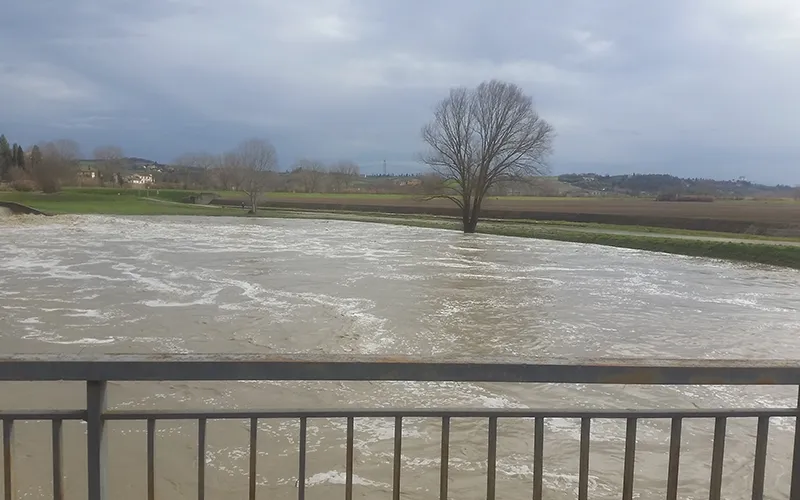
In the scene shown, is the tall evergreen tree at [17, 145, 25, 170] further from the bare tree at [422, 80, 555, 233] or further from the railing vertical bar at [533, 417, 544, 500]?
the railing vertical bar at [533, 417, 544, 500]

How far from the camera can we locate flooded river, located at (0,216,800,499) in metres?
5.91

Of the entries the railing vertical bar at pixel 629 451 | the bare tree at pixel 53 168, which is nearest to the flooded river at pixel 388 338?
the railing vertical bar at pixel 629 451

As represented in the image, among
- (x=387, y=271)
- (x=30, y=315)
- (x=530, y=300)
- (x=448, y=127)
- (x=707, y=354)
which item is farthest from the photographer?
(x=448, y=127)

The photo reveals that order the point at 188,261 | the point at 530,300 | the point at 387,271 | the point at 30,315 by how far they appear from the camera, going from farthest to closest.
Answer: the point at 188,261, the point at 387,271, the point at 530,300, the point at 30,315

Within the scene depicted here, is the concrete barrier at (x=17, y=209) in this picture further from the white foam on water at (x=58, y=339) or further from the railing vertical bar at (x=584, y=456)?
the railing vertical bar at (x=584, y=456)

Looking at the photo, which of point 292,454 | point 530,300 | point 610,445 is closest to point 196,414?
point 292,454

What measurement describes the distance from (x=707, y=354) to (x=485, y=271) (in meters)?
12.1

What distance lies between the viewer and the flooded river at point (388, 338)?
19.4 ft

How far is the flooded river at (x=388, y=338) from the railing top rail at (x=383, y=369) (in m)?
1.14

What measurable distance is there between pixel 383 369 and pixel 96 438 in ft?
3.73

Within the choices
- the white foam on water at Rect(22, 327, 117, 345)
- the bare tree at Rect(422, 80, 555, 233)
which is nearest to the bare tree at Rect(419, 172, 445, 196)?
the bare tree at Rect(422, 80, 555, 233)

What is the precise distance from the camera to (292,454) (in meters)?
6.16

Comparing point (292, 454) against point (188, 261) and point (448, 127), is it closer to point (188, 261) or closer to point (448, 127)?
point (188, 261)

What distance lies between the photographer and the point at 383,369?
2.37m
